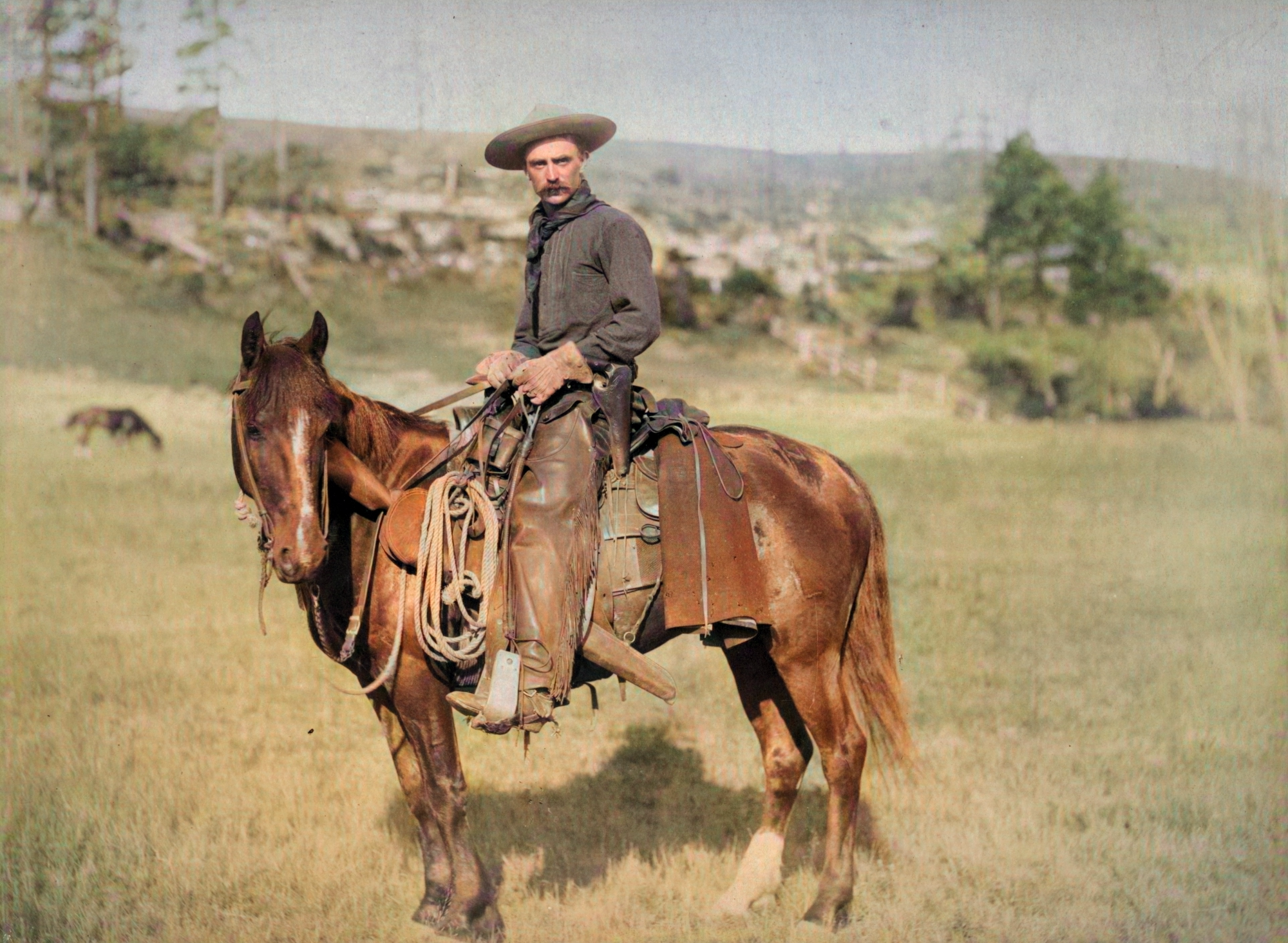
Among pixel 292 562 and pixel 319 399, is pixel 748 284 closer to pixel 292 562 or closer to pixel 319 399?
pixel 319 399

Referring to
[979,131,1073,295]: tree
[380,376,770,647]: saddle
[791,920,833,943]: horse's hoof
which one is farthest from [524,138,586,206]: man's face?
[979,131,1073,295]: tree

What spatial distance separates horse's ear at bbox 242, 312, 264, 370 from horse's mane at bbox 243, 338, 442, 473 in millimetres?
24

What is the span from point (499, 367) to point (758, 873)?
115 inches

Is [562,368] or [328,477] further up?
[562,368]

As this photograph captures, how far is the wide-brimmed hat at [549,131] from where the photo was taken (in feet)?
15.7

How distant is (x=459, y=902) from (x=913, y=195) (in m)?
13.8

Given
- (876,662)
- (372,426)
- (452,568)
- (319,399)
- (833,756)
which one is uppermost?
(319,399)

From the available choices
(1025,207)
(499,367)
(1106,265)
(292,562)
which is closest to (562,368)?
(499,367)

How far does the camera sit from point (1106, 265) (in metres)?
17.0

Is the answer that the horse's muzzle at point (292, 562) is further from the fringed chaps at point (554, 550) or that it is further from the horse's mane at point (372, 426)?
the fringed chaps at point (554, 550)

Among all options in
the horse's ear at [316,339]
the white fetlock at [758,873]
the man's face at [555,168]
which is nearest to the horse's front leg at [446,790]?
the white fetlock at [758,873]

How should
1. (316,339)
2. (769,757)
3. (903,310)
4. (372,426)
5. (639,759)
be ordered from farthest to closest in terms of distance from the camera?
(903,310) < (639,759) < (769,757) < (372,426) < (316,339)

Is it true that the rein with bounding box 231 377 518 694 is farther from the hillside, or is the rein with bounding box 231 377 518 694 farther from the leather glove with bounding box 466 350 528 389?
the hillside

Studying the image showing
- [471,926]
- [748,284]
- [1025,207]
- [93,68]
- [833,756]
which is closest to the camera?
[471,926]
